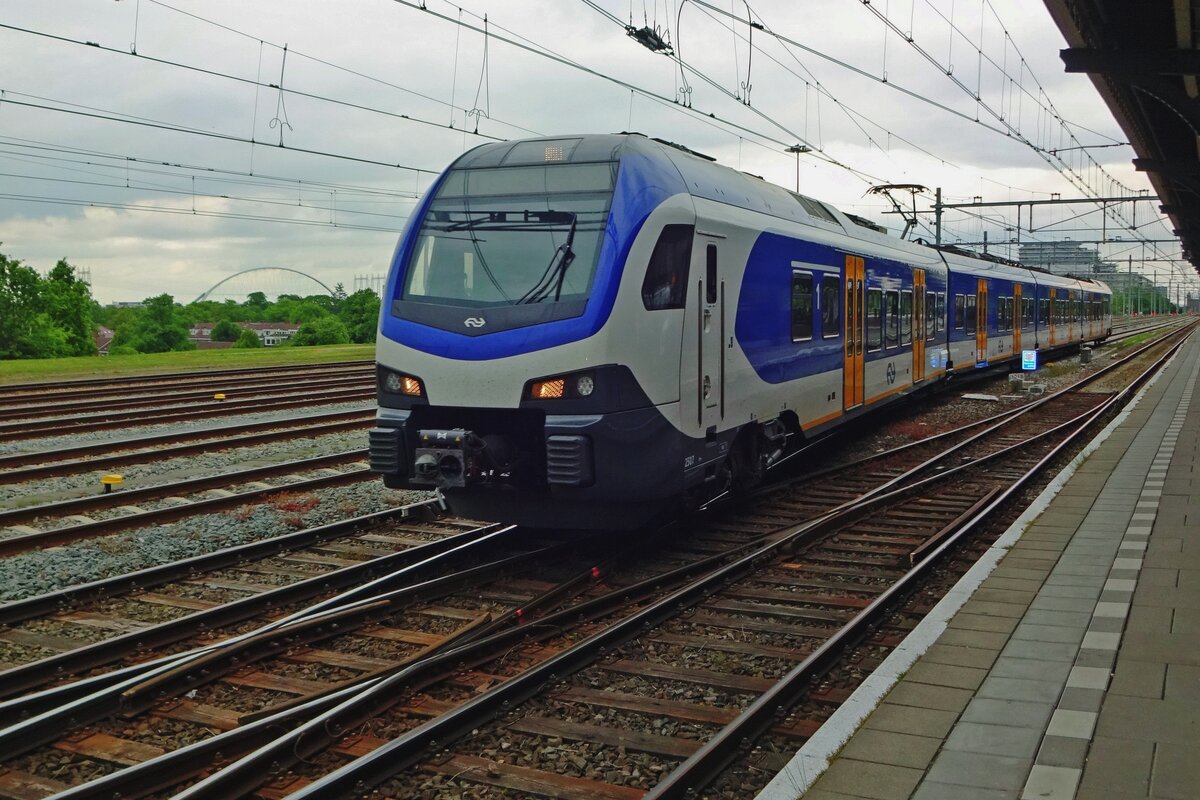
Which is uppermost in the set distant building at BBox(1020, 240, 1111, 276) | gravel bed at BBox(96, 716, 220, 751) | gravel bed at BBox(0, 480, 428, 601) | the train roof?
distant building at BBox(1020, 240, 1111, 276)

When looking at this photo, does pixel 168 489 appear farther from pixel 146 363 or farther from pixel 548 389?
pixel 146 363

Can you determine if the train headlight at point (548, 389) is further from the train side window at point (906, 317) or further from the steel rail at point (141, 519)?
the train side window at point (906, 317)

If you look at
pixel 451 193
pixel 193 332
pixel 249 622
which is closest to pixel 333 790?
pixel 249 622

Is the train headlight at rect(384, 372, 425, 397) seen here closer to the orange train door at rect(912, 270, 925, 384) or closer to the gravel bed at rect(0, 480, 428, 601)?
the gravel bed at rect(0, 480, 428, 601)

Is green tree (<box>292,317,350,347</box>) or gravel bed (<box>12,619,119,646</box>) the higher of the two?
green tree (<box>292,317,350,347</box>)

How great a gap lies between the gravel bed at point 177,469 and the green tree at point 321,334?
59197 mm

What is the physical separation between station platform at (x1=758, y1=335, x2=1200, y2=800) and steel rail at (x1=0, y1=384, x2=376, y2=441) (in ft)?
47.7

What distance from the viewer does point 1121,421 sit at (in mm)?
19422

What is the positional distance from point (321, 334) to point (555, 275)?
227 feet

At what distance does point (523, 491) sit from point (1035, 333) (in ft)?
97.7

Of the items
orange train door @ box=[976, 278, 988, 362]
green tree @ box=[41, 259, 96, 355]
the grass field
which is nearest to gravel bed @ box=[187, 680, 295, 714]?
orange train door @ box=[976, 278, 988, 362]

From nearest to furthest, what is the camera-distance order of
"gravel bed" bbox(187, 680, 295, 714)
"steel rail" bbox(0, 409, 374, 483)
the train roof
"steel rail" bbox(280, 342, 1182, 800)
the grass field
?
"steel rail" bbox(280, 342, 1182, 800) → "gravel bed" bbox(187, 680, 295, 714) → the train roof → "steel rail" bbox(0, 409, 374, 483) → the grass field

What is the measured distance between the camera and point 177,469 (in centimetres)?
1380

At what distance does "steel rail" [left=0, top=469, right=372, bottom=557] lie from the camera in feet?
30.0
